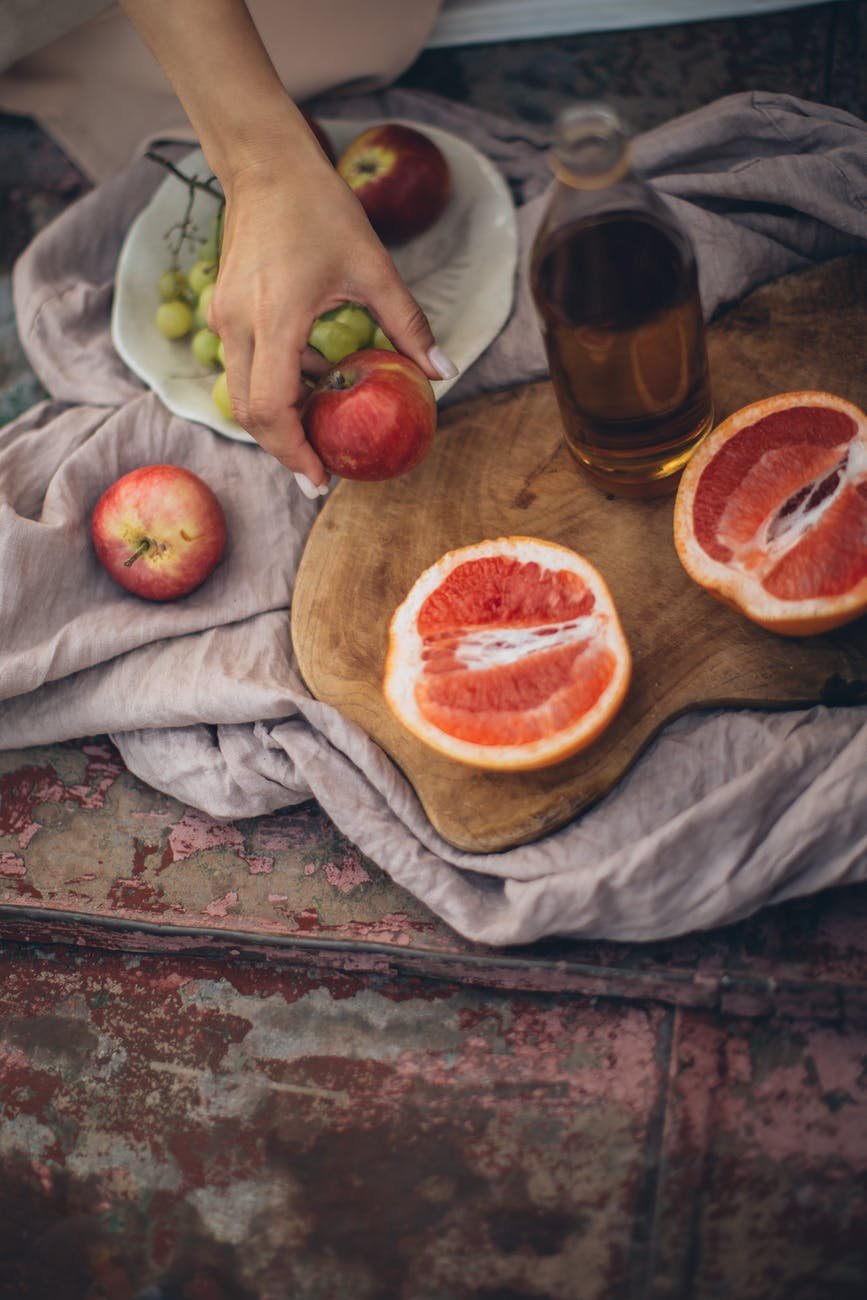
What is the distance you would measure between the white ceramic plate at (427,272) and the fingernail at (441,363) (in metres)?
0.11

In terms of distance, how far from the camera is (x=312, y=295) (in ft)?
4.85

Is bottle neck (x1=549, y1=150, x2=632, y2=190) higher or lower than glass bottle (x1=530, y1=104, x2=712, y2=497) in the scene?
higher

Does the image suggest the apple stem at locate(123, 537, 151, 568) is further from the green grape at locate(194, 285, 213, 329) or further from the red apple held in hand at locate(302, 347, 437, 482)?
the green grape at locate(194, 285, 213, 329)

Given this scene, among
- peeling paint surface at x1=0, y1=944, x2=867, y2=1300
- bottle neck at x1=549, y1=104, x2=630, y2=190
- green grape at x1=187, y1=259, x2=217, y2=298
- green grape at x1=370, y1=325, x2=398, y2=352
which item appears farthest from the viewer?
green grape at x1=187, y1=259, x2=217, y2=298

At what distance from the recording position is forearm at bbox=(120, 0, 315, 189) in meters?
1.54

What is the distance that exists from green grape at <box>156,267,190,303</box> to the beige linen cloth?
170 mm

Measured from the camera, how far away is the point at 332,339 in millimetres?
1668

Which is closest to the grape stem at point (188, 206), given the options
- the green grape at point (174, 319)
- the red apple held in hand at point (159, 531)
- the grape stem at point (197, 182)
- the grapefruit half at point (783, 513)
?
the grape stem at point (197, 182)

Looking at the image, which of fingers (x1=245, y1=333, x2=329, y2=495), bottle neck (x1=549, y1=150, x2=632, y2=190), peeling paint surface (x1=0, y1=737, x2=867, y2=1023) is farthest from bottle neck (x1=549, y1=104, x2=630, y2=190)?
peeling paint surface (x1=0, y1=737, x2=867, y2=1023)

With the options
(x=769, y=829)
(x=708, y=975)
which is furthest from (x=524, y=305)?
(x=708, y=975)

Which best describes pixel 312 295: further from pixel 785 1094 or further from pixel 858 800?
pixel 785 1094

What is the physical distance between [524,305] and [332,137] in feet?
1.95

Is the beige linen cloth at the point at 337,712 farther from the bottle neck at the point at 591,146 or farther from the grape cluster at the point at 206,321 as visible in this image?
the bottle neck at the point at 591,146

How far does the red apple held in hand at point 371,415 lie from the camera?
58.9 inches
